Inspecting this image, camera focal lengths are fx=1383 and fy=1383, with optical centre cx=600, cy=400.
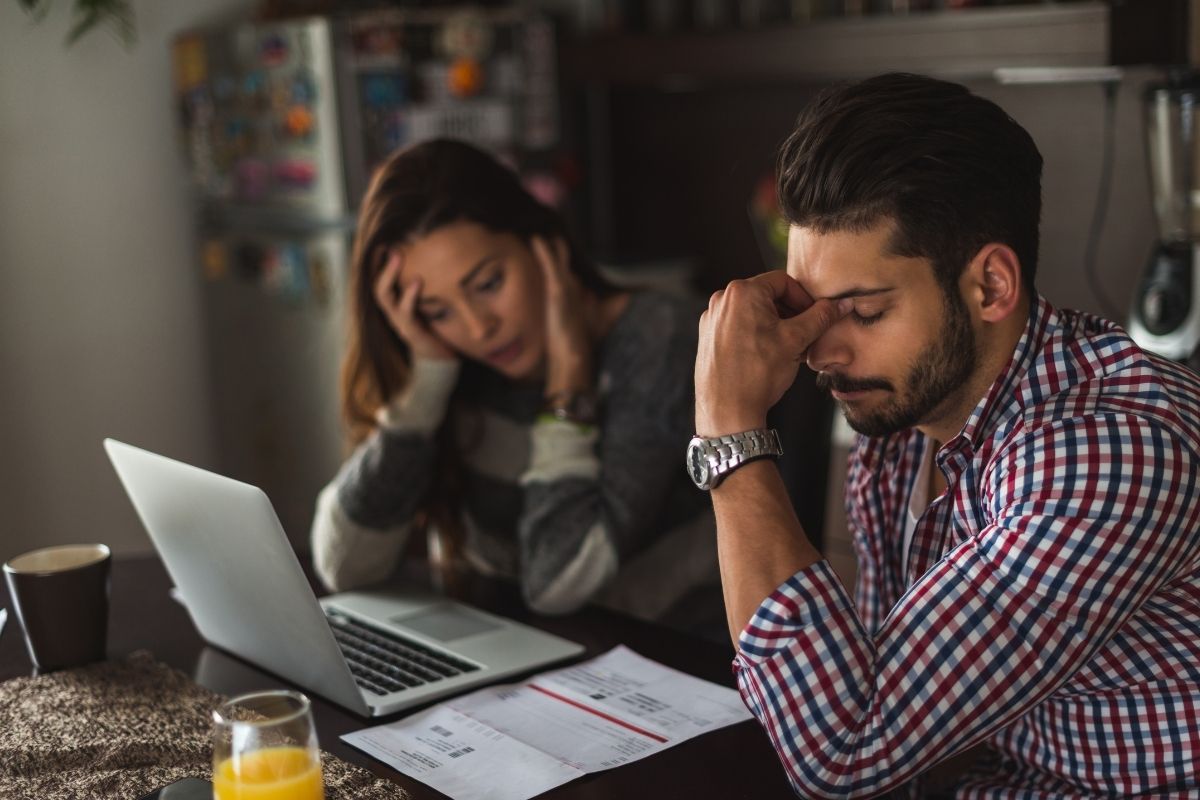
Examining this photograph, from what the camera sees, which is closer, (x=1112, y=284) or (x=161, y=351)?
(x=1112, y=284)

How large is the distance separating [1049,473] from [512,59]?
237 cm

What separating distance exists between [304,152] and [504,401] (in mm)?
1389

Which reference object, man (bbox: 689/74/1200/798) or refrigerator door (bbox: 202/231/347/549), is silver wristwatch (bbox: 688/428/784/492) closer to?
man (bbox: 689/74/1200/798)

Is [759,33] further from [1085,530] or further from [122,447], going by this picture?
[1085,530]

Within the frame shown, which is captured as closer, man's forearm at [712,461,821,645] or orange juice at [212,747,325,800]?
orange juice at [212,747,325,800]

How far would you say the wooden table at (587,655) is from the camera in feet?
3.57

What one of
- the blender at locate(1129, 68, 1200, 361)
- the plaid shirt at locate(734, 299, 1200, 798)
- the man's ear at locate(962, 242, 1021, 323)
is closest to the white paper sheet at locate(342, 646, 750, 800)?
the plaid shirt at locate(734, 299, 1200, 798)

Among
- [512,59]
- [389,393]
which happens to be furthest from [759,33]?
[389,393]

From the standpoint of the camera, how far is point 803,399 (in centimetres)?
160

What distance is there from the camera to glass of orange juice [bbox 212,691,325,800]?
0.89 m

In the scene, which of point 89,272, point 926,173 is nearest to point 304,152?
point 89,272

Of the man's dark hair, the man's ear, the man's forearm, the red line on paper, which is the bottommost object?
the red line on paper

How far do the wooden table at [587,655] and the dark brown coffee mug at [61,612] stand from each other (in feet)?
0.11

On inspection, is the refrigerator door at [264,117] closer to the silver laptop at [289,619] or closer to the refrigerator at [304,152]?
the refrigerator at [304,152]
